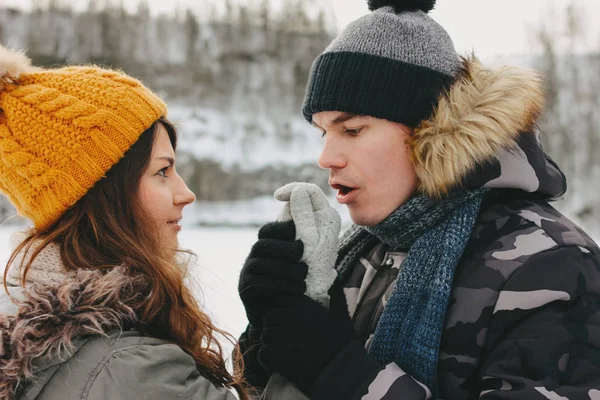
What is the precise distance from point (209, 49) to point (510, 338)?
1614 cm

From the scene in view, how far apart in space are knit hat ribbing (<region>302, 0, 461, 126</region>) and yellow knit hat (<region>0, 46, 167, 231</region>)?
568 millimetres

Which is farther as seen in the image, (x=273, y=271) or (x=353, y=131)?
(x=353, y=131)

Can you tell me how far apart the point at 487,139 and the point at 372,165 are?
1.03 ft

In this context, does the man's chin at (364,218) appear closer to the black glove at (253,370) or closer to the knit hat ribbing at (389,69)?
the knit hat ribbing at (389,69)

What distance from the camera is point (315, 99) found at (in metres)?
1.60

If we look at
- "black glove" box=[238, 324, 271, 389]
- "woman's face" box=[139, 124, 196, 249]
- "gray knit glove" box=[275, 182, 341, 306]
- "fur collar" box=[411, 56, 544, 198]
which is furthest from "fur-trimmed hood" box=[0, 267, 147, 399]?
"fur collar" box=[411, 56, 544, 198]

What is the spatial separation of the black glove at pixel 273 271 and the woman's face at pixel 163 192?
0.27 metres

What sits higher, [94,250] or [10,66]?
[10,66]

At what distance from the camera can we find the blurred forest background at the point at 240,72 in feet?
44.5

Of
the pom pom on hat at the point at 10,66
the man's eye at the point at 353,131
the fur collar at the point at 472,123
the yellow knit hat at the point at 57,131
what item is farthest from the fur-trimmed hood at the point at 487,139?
the pom pom on hat at the point at 10,66

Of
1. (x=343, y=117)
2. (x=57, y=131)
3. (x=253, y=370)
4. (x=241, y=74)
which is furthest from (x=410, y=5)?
(x=241, y=74)

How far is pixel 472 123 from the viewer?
4.56ft

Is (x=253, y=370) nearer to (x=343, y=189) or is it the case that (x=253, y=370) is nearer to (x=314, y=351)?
(x=314, y=351)

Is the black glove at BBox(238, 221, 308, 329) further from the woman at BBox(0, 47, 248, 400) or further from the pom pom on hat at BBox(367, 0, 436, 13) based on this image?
the pom pom on hat at BBox(367, 0, 436, 13)
